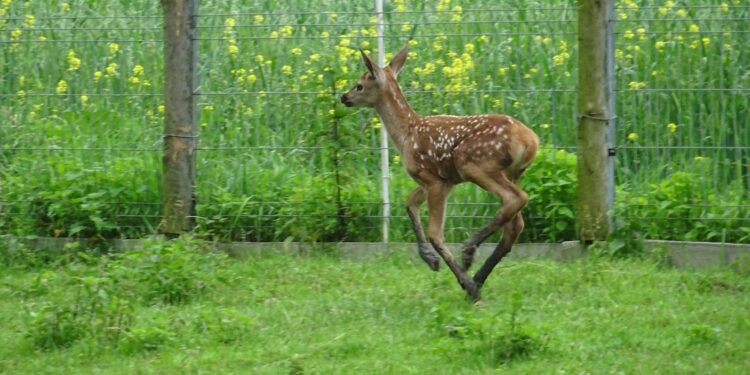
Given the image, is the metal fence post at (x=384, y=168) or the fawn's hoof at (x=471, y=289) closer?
the fawn's hoof at (x=471, y=289)

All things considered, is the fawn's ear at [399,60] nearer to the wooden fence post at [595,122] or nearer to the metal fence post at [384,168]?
the metal fence post at [384,168]

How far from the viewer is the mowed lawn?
7785 mm

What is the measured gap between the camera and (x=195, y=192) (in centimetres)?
1147

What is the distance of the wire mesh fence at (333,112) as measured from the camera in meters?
10.8

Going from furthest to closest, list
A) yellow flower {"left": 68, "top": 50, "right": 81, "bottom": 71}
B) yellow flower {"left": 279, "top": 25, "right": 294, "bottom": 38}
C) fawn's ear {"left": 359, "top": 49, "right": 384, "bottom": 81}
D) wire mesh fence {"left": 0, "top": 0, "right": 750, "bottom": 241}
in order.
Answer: yellow flower {"left": 68, "top": 50, "right": 81, "bottom": 71}, yellow flower {"left": 279, "top": 25, "right": 294, "bottom": 38}, wire mesh fence {"left": 0, "top": 0, "right": 750, "bottom": 241}, fawn's ear {"left": 359, "top": 49, "right": 384, "bottom": 81}

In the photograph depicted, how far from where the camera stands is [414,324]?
884 cm

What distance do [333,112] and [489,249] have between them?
1.74 meters

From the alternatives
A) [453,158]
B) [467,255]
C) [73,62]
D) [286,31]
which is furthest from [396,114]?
[73,62]

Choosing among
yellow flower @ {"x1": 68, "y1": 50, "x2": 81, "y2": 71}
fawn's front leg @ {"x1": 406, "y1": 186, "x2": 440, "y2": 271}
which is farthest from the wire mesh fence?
fawn's front leg @ {"x1": 406, "y1": 186, "x2": 440, "y2": 271}

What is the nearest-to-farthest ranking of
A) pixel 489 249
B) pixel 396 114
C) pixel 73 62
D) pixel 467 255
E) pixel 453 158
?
pixel 467 255 → pixel 453 158 → pixel 396 114 → pixel 489 249 → pixel 73 62

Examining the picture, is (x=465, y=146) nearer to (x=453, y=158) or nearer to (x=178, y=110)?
(x=453, y=158)

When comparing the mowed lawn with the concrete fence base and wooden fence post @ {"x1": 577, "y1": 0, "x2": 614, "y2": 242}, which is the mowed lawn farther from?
wooden fence post @ {"x1": 577, "y1": 0, "x2": 614, "y2": 242}

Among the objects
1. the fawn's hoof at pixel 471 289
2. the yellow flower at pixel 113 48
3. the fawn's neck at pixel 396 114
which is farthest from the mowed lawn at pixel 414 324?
the yellow flower at pixel 113 48

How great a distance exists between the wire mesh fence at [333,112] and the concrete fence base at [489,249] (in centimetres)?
14
